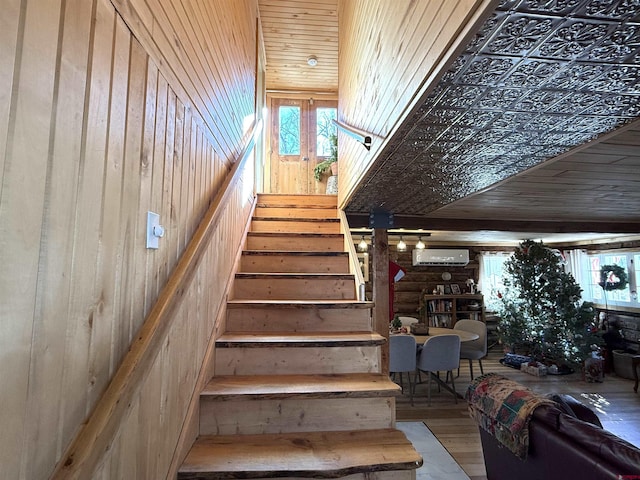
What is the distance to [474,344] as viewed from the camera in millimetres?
5832

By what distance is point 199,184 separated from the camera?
6.14 feet

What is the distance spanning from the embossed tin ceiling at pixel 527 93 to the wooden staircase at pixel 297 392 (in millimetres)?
1120

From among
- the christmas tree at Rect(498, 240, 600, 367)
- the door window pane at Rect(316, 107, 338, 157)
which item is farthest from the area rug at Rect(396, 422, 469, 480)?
the door window pane at Rect(316, 107, 338, 157)

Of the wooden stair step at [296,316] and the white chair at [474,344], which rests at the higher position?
the wooden stair step at [296,316]

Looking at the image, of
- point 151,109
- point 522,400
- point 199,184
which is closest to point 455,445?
point 522,400

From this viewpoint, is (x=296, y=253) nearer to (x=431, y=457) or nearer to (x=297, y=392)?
(x=297, y=392)

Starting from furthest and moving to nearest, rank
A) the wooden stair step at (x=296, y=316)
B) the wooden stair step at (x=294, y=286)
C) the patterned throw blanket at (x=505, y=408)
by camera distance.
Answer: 1. the wooden stair step at (x=294, y=286)
2. the wooden stair step at (x=296, y=316)
3. the patterned throw blanket at (x=505, y=408)

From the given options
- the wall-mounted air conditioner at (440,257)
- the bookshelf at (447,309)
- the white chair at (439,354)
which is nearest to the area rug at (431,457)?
the white chair at (439,354)

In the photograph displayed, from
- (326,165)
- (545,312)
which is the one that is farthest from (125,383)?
(545,312)

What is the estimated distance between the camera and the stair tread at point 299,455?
1.50 m

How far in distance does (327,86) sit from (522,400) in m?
5.67

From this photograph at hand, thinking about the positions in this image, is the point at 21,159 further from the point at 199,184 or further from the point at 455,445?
the point at 455,445

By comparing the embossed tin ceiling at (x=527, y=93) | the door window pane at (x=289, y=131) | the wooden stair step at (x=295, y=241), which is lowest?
the wooden stair step at (x=295, y=241)

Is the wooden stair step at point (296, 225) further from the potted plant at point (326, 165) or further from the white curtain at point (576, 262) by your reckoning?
the white curtain at point (576, 262)
